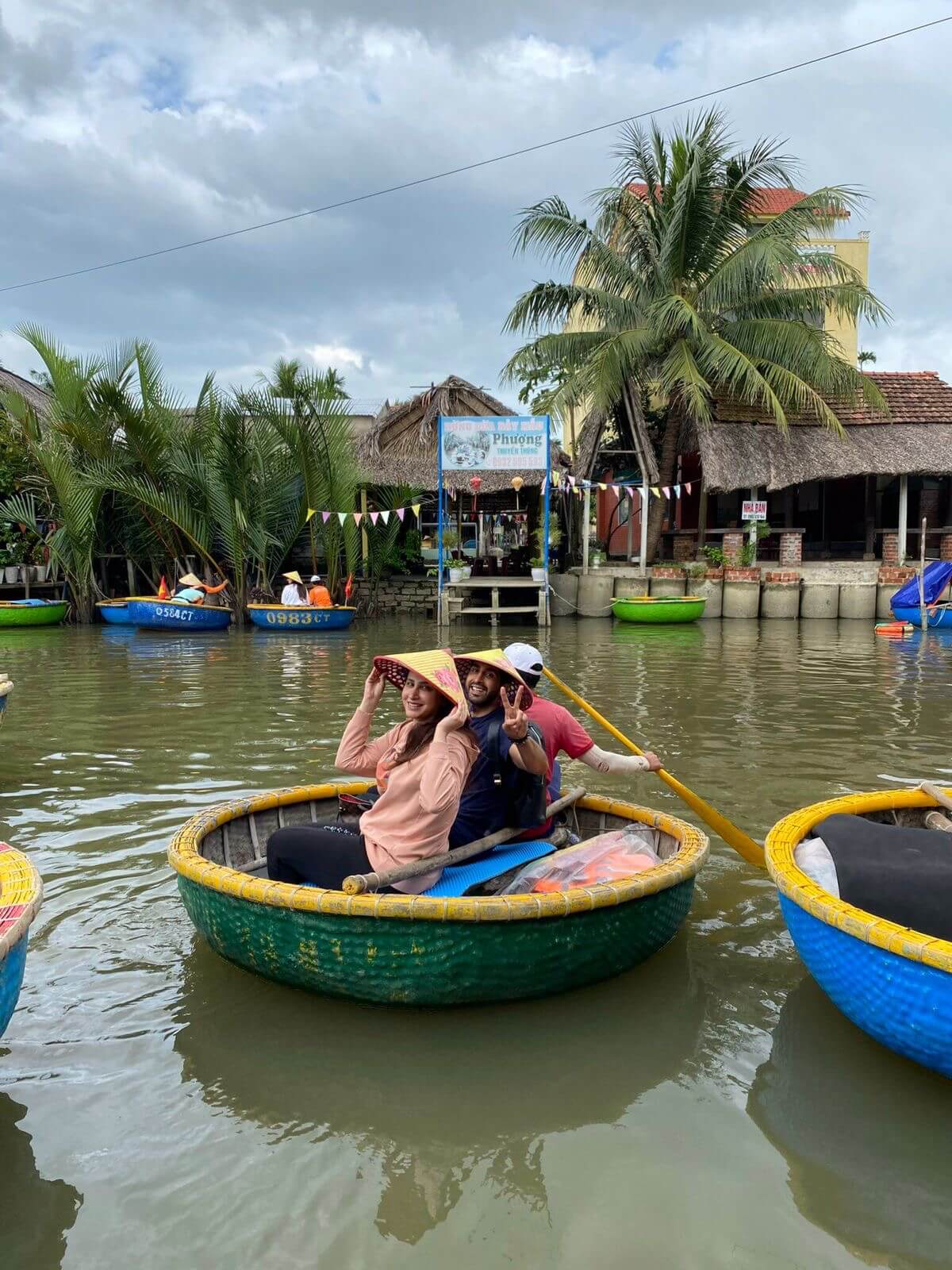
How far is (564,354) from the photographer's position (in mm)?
20109

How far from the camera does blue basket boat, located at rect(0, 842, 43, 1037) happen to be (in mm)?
2633

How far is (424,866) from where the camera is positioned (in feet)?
11.7

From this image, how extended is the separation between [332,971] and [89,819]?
2928 mm

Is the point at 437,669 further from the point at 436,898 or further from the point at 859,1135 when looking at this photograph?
the point at 859,1135

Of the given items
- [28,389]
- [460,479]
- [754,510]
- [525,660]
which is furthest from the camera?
[28,389]

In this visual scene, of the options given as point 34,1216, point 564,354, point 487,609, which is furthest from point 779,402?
point 34,1216

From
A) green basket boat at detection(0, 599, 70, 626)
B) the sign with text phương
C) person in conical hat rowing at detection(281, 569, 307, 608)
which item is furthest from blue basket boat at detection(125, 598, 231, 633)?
the sign with text phương

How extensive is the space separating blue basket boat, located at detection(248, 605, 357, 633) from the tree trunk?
7.19 meters

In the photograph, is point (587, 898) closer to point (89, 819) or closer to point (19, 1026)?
point (19, 1026)

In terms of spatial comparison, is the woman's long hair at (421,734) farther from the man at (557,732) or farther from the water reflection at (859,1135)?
the water reflection at (859,1135)

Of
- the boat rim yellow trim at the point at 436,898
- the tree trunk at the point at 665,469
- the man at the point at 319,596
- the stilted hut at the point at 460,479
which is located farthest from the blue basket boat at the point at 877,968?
the tree trunk at the point at 665,469

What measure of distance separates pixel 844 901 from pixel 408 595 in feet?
64.6

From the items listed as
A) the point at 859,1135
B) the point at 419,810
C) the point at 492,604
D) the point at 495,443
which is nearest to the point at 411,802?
the point at 419,810

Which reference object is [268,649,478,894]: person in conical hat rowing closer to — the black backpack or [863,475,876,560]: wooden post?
the black backpack
